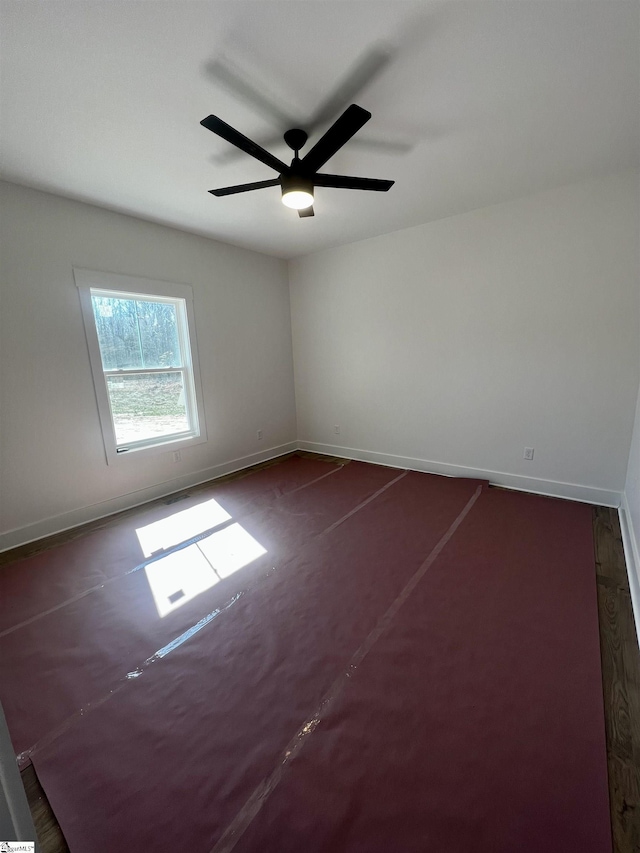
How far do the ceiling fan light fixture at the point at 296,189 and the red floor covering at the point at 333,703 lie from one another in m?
2.38

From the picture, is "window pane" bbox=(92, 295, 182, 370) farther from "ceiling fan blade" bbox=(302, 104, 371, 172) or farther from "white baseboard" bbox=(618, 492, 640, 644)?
"white baseboard" bbox=(618, 492, 640, 644)

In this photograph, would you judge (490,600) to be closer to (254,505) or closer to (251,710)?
(251,710)

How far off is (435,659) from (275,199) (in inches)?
133

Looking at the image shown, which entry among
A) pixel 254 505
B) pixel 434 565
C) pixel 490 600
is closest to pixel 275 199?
pixel 254 505

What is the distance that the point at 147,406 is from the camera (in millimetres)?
3701

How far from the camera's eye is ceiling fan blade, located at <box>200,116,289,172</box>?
5.26 feet

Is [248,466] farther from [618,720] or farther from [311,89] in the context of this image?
[618,720]

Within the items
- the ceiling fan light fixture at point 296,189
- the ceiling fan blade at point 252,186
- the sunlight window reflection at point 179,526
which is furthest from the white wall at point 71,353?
the ceiling fan light fixture at point 296,189

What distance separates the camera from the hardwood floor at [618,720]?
111 cm

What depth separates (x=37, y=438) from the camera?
2.89m

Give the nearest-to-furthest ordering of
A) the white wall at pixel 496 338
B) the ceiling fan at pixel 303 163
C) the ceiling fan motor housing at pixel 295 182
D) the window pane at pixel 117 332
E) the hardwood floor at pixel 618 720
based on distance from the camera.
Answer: the hardwood floor at pixel 618 720
the ceiling fan at pixel 303 163
the ceiling fan motor housing at pixel 295 182
the white wall at pixel 496 338
the window pane at pixel 117 332

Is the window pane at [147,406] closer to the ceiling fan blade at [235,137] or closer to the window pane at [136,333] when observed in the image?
the window pane at [136,333]

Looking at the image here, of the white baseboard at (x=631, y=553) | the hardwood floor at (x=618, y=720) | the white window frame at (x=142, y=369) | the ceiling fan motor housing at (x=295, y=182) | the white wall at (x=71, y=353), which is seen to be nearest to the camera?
the hardwood floor at (x=618, y=720)

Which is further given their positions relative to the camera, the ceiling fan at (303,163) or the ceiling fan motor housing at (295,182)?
the ceiling fan motor housing at (295,182)
